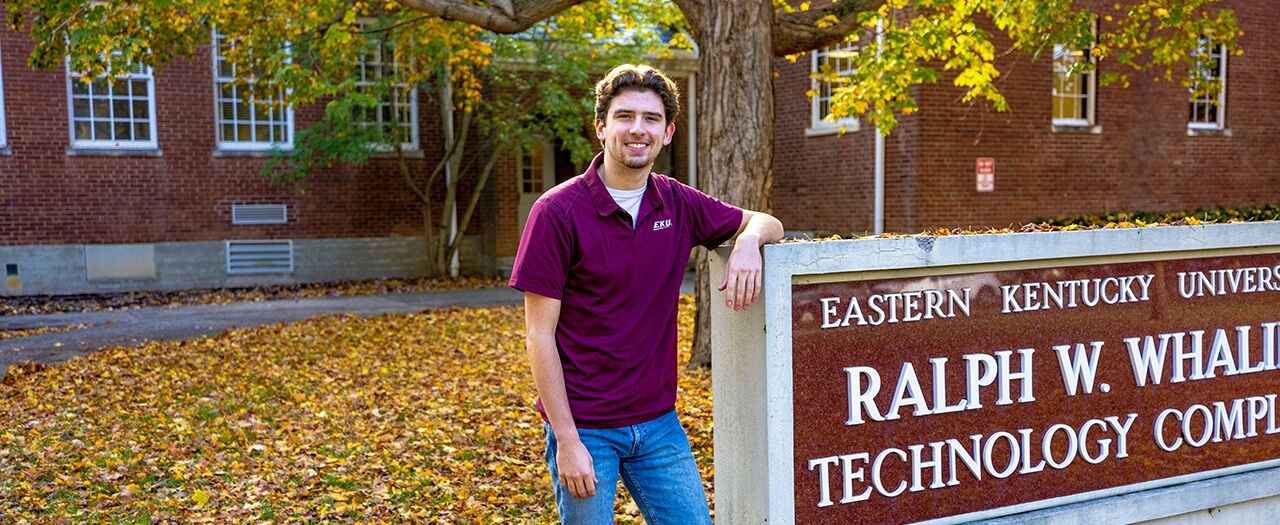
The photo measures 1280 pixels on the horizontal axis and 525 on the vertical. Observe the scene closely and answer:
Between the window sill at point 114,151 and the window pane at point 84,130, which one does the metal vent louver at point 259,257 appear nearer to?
the window sill at point 114,151

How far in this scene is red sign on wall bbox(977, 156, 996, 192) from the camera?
1767 centimetres

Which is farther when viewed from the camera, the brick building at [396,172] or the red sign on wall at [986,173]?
the red sign on wall at [986,173]

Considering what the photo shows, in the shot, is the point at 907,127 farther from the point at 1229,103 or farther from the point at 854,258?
the point at 854,258

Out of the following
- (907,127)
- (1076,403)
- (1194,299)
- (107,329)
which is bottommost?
(107,329)

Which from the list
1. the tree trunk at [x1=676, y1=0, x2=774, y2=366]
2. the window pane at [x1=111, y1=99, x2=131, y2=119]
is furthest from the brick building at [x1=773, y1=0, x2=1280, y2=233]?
the window pane at [x1=111, y1=99, x2=131, y2=119]

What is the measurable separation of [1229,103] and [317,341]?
16.8 metres

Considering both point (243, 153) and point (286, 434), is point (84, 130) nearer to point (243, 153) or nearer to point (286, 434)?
point (243, 153)

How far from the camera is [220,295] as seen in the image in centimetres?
1644

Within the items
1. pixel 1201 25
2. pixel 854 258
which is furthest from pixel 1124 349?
pixel 1201 25

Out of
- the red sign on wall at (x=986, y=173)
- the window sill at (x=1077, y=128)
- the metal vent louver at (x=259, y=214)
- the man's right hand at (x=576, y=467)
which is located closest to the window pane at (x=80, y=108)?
the metal vent louver at (x=259, y=214)

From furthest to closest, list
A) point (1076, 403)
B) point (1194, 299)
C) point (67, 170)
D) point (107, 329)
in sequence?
point (67, 170)
point (107, 329)
point (1194, 299)
point (1076, 403)

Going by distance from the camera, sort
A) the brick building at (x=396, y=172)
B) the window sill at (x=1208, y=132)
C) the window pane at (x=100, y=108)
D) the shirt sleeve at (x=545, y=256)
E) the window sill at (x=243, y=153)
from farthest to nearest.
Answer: the window sill at (x=1208, y=132), the window sill at (x=243, y=153), the window pane at (x=100, y=108), the brick building at (x=396, y=172), the shirt sleeve at (x=545, y=256)

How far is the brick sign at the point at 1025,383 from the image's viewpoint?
354cm

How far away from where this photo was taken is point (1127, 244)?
4.00 m
